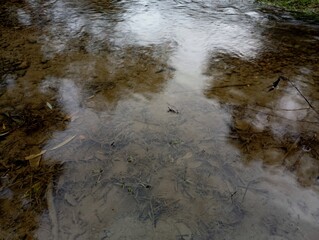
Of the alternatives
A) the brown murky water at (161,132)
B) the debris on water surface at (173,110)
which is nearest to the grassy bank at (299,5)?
the brown murky water at (161,132)

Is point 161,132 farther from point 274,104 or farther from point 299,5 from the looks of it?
point 299,5

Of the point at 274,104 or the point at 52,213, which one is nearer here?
the point at 52,213

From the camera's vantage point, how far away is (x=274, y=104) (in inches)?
127

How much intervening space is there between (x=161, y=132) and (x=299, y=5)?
15.7 feet

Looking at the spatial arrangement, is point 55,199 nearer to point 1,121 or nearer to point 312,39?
point 1,121

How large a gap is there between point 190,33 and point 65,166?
332cm

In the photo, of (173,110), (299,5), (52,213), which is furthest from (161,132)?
(299,5)

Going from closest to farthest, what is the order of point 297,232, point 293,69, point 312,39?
point 297,232
point 293,69
point 312,39

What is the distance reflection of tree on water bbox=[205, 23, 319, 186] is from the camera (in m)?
2.62

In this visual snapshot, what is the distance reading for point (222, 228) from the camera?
6.87ft

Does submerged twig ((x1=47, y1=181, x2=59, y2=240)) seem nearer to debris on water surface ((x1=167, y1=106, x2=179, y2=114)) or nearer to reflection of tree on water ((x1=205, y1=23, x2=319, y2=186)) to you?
debris on water surface ((x1=167, y1=106, x2=179, y2=114))

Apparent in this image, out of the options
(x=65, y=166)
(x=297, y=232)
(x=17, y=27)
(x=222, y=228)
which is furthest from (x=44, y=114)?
(x=17, y=27)

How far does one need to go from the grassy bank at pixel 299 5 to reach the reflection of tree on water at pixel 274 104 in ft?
5.20

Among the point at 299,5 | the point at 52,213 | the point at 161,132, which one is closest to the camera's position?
the point at 52,213
